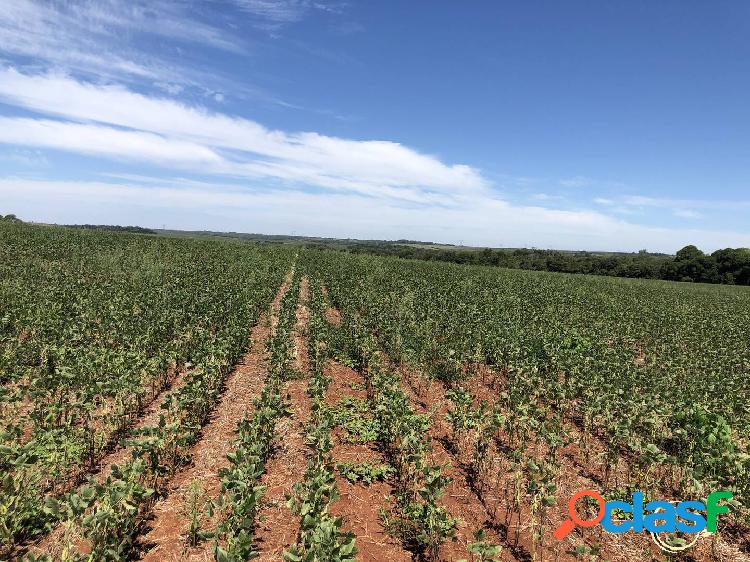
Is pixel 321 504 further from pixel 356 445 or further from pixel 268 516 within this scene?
pixel 356 445

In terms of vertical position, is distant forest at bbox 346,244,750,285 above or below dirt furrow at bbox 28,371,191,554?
above

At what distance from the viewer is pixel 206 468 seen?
6.73 m

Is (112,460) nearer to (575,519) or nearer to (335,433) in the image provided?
(335,433)

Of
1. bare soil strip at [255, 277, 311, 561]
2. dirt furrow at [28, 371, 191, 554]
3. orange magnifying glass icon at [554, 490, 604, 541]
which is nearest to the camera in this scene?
dirt furrow at [28, 371, 191, 554]

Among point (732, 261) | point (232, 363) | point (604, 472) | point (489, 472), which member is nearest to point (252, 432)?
point (489, 472)

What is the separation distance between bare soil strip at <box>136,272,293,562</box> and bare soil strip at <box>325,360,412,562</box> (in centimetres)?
189

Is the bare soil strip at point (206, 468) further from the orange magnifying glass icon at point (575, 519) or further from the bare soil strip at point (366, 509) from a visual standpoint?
the orange magnifying glass icon at point (575, 519)

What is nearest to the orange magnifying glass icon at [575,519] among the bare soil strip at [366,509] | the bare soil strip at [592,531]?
the bare soil strip at [592,531]

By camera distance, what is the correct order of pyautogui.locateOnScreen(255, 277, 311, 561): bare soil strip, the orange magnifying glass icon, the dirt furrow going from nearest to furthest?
the dirt furrow, pyautogui.locateOnScreen(255, 277, 311, 561): bare soil strip, the orange magnifying glass icon

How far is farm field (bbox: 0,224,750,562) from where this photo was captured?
5016mm

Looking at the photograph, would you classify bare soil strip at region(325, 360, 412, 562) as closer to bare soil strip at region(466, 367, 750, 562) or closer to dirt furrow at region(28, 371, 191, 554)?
bare soil strip at region(466, 367, 750, 562)

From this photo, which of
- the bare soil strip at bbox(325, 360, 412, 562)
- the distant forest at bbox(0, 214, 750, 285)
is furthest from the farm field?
the distant forest at bbox(0, 214, 750, 285)

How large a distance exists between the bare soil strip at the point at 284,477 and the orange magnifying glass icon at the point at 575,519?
12.5 feet

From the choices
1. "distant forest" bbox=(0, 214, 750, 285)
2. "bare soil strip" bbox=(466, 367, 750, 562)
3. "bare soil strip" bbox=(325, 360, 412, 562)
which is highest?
"distant forest" bbox=(0, 214, 750, 285)
